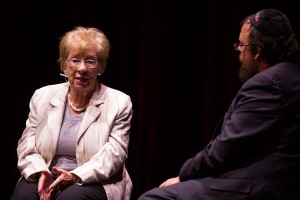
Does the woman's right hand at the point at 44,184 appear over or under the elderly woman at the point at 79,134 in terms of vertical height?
under

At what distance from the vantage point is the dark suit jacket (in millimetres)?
2010

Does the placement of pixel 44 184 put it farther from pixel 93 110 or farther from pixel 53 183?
pixel 93 110

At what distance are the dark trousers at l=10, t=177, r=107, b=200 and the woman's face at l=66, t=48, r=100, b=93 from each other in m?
0.57

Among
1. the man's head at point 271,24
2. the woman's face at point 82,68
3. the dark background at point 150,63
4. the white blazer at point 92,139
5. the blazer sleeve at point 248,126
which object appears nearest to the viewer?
the blazer sleeve at point 248,126

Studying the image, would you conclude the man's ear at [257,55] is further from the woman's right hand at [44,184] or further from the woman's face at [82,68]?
the woman's right hand at [44,184]

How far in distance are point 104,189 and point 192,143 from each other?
104cm

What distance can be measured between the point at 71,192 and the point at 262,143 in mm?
1055

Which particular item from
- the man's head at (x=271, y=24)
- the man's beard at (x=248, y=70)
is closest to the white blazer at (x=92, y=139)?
the man's beard at (x=248, y=70)

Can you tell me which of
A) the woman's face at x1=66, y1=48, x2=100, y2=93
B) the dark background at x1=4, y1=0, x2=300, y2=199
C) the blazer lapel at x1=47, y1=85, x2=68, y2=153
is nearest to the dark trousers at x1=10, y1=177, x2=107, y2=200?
the blazer lapel at x1=47, y1=85, x2=68, y2=153

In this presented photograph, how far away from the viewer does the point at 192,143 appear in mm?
3588

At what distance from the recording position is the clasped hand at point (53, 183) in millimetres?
2604

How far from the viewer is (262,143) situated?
2.05 metres

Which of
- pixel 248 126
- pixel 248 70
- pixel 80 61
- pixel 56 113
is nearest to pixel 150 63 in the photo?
pixel 80 61

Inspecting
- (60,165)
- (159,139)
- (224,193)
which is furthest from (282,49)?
(159,139)
